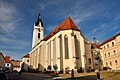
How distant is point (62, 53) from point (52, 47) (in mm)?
6682

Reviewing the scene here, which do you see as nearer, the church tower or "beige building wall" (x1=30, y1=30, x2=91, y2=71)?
"beige building wall" (x1=30, y1=30, x2=91, y2=71)

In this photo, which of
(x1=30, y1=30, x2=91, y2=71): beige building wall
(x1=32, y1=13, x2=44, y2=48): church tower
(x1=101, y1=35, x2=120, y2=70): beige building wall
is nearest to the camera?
(x1=30, y1=30, x2=91, y2=71): beige building wall

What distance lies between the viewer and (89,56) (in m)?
45.9

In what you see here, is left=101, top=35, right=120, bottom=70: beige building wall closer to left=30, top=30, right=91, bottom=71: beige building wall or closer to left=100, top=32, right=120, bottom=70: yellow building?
left=100, top=32, right=120, bottom=70: yellow building

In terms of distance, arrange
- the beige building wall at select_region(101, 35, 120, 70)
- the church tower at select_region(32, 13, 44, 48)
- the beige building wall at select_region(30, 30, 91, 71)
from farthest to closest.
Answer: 1. the church tower at select_region(32, 13, 44, 48)
2. the beige building wall at select_region(101, 35, 120, 70)
3. the beige building wall at select_region(30, 30, 91, 71)

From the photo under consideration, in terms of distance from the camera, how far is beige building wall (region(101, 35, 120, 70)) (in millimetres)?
47344

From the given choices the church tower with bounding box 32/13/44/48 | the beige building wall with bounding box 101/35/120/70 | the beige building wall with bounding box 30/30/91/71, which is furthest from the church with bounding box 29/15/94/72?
the church tower with bounding box 32/13/44/48

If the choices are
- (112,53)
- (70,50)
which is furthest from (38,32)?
(112,53)

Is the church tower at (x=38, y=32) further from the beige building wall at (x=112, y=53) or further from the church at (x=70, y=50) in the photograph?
the beige building wall at (x=112, y=53)

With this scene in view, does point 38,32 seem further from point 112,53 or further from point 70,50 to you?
point 112,53

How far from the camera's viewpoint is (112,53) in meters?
50.6

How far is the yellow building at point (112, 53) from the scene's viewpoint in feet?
155

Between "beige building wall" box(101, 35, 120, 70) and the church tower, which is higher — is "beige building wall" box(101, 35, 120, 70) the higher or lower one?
the lower one

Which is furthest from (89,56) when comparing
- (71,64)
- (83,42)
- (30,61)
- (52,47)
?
(30,61)
